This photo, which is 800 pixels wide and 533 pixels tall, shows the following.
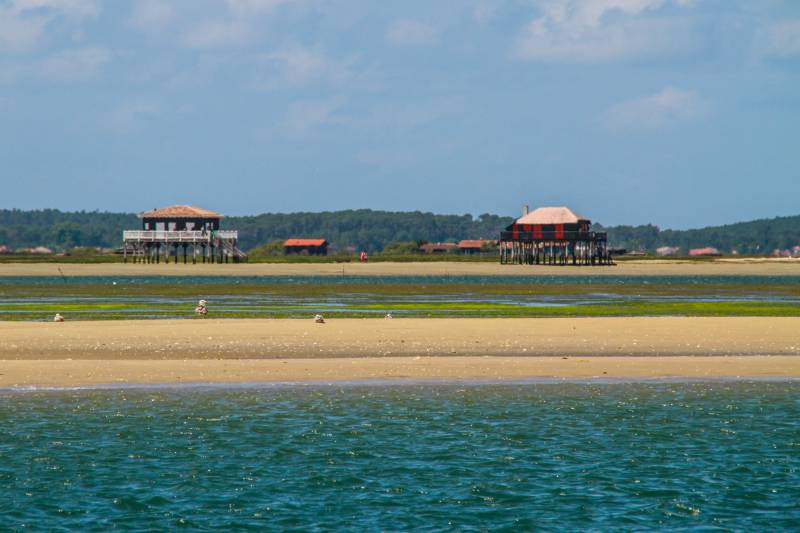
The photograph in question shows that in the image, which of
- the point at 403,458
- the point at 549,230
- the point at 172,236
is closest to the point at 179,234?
the point at 172,236

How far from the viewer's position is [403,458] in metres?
16.0

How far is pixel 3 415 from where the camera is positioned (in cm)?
1944

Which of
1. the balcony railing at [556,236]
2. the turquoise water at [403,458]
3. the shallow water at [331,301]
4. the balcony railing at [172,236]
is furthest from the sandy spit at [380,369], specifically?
the balcony railing at [556,236]

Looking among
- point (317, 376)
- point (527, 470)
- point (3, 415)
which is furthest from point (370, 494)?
point (317, 376)

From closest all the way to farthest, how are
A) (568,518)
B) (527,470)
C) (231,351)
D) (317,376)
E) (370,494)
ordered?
(568,518), (370,494), (527,470), (317,376), (231,351)

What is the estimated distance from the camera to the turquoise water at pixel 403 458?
512 inches

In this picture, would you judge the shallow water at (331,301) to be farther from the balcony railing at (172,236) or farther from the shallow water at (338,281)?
the balcony railing at (172,236)

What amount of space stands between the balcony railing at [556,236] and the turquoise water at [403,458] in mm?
114848

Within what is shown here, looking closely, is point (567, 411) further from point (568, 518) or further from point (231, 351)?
point (231, 351)

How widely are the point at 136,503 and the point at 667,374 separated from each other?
14.6 m

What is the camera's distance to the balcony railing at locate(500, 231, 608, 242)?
448 ft

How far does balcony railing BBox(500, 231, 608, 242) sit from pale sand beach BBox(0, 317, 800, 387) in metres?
100

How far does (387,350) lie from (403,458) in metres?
12.8

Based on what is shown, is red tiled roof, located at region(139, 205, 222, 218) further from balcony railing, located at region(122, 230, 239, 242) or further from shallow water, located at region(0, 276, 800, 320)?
shallow water, located at region(0, 276, 800, 320)
